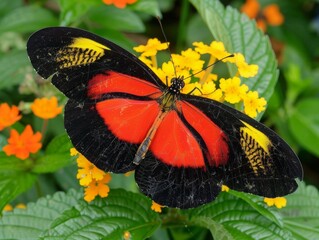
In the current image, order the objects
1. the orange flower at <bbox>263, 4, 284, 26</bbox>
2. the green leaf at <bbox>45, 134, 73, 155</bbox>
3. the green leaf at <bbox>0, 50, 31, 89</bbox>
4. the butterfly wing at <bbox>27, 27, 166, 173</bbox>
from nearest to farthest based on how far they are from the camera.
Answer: the butterfly wing at <bbox>27, 27, 166, 173</bbox> → the green leaf at <bbox>45, 134, 73, 155</bbox> → the green leaf at <bbox>0, 50, 31, 89</bbox> → the orange flower at <bbox>263, 4, 284, 26</bbox>

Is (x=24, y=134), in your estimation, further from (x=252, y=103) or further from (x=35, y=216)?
(x=252, y=103)

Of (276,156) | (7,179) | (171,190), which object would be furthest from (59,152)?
(276,156)

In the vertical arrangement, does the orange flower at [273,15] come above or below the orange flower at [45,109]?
above

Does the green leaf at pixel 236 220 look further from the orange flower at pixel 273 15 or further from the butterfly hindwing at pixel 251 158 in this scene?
the orange flower at pixel 273 15

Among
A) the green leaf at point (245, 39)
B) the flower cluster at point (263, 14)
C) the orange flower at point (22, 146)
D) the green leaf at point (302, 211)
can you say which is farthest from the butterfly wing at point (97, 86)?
the flower cluster at point (263, 14)

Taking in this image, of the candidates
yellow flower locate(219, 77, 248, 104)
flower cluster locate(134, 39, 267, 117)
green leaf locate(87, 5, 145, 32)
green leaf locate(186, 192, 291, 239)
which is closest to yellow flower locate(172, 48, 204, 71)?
flower cluster locate(134, 39, 267, 117)

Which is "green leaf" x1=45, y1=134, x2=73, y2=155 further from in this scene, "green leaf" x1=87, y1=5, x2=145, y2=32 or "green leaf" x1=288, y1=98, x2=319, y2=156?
"green leaf" x1=288, y1=98, x2=319, y2=156
